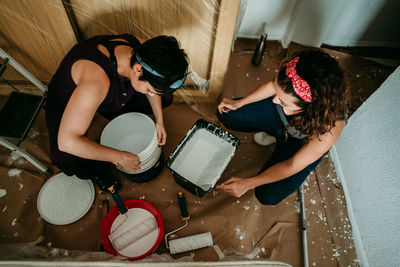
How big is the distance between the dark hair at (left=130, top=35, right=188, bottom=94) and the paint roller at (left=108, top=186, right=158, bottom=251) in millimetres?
593

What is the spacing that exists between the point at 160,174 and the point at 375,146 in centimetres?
106

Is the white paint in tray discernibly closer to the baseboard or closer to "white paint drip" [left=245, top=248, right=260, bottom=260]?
"white paint drip" [left=245, top=248, right=260, bottom=260]

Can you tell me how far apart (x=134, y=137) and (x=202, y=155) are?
1.17 feet

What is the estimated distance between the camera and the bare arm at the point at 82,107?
820 mm

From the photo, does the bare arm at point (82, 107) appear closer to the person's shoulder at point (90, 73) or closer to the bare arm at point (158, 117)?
the person's shoulder at point (90, 73)

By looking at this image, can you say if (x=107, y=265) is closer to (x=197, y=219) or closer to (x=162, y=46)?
(x=197, y=219)

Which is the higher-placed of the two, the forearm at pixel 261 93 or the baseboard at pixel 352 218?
the forearm at pixel 261 93

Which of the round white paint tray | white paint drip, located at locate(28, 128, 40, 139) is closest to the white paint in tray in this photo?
the round white paint tray

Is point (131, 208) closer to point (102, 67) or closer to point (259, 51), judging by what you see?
point (102, 67)

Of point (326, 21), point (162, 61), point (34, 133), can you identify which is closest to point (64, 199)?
point (34, 133)

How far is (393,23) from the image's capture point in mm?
1654

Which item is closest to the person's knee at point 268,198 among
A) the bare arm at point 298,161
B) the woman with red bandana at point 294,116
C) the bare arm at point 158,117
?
the woman with red bandana at point 294,116

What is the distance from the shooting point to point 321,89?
2.57 ft

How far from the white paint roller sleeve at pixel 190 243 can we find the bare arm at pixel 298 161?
29cm
